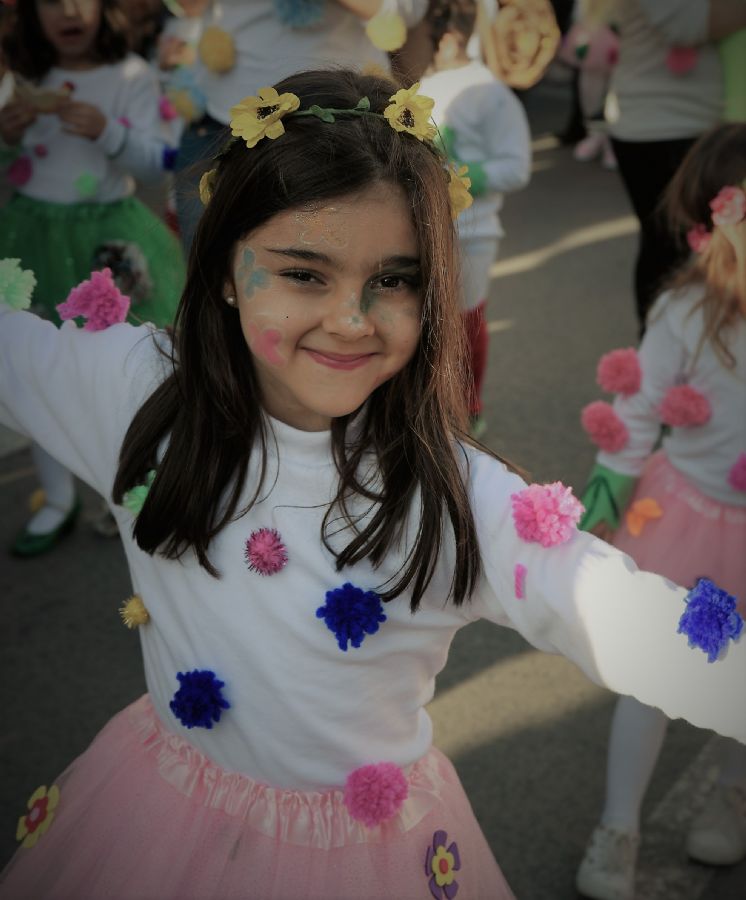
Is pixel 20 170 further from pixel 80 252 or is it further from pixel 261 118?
pixel 261 118

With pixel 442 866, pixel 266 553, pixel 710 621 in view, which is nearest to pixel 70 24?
pixel 266 553

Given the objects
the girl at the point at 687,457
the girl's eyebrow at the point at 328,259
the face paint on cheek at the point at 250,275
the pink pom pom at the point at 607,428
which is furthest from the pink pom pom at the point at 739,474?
the face paint on cheek at the point at 250,275

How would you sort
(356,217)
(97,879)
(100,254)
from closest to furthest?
1. (356,217)
2. (97,879)
3. (100,254)

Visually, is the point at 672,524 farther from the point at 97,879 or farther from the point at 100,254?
the point at 100,254

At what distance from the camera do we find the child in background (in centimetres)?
345

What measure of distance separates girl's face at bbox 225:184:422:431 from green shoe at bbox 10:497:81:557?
2.15m

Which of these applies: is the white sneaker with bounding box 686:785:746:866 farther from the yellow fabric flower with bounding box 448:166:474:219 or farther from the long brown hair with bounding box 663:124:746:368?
the yellow fabric flower with bounding box 448:166:474:219

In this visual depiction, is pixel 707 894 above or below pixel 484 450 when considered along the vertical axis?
below

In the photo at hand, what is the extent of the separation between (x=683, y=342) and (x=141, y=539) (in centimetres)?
132

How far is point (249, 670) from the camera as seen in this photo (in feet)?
5.04

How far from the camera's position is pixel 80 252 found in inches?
130

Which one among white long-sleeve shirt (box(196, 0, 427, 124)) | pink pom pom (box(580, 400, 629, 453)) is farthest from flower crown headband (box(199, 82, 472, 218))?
white long-sleeve shirt (box(196, 0, 427, 124))

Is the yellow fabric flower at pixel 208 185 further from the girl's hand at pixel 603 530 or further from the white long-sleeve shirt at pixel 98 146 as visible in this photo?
the white long-sleeve shirt at pixel 98 146

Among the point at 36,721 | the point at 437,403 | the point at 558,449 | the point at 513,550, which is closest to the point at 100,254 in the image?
the point at 36,721
